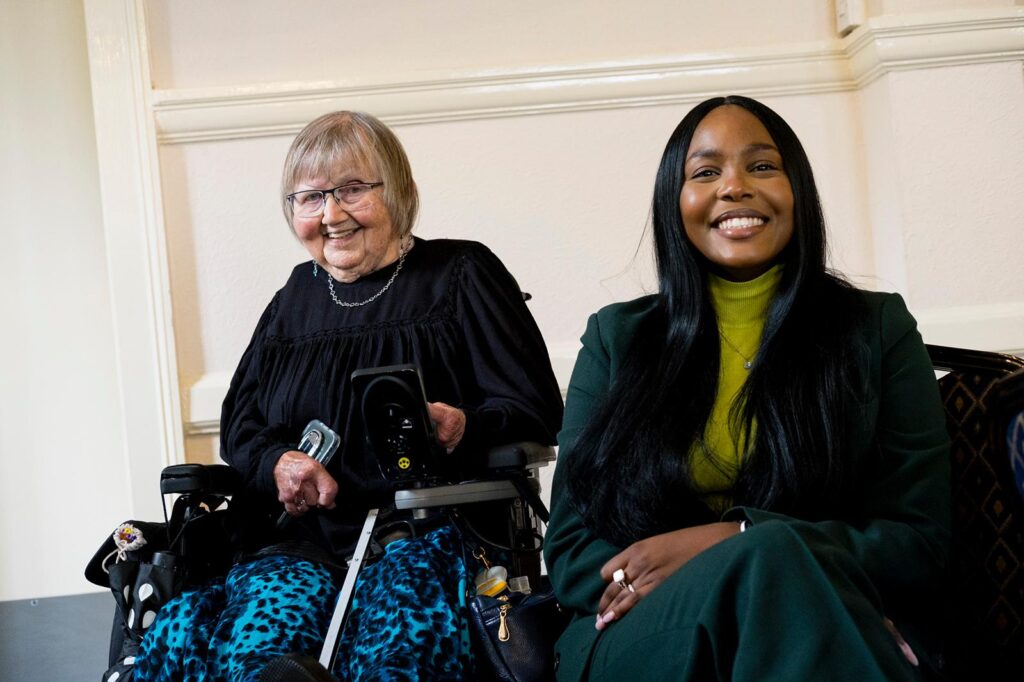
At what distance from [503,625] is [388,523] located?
1.21 ft

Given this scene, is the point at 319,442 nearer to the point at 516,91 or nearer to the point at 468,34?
the point at 516,91

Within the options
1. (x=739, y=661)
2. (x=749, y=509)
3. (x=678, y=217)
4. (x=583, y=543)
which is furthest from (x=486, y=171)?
(x=739, y=661)

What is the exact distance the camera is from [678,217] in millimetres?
2123

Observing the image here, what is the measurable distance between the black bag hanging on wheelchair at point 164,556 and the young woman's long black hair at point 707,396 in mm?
770

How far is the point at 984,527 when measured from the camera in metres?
1.97

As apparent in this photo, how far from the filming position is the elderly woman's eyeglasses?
255cm

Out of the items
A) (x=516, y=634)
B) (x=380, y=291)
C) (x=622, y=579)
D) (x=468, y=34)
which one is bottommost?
(x=516, y=634)

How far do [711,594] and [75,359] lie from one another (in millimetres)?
2745

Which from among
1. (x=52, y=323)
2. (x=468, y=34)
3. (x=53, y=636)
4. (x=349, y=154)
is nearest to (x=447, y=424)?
(x=349, y=154)

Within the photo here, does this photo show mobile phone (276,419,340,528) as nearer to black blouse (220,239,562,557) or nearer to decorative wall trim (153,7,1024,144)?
black blouse (220,239,562,557)

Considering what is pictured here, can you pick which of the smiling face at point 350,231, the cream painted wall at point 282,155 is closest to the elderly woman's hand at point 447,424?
the smiling face at point 350,231

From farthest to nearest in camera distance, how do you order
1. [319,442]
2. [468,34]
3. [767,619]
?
1. [468,34]
2. [319,442]
3. [767,619]

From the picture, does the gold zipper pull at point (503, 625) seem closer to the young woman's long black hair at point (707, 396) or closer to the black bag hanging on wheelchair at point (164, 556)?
the young woman's long black hair at point (707, 396)

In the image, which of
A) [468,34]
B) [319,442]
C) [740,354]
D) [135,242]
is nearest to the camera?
[740,354]
